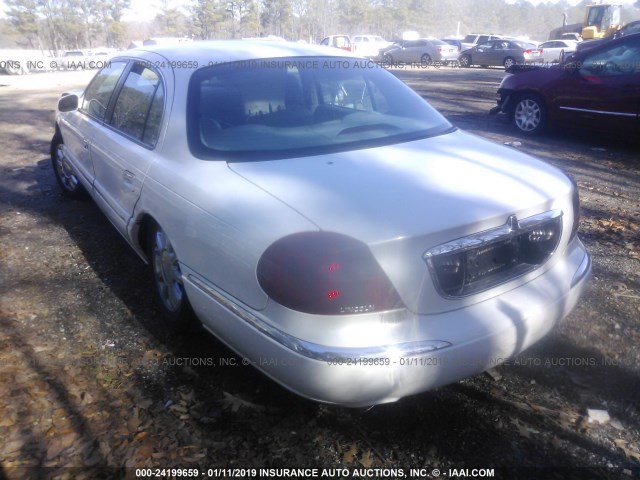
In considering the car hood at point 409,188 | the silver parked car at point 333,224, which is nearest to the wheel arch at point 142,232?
the silver parked car at point 333,224

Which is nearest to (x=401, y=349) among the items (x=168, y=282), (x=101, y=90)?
(x=168, y=282)

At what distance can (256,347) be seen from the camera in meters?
2.22

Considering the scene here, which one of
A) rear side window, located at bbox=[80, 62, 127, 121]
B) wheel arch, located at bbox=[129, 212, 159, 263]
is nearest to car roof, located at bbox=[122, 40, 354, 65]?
rear side window, located at bbox=[80, 62, 127, 121]

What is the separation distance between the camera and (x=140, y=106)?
3441 mm

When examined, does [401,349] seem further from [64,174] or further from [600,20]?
[600,20]

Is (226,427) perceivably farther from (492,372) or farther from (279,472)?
(492,372)

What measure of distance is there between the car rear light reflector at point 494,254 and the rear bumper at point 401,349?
0.29ft

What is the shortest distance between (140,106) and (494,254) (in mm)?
2407

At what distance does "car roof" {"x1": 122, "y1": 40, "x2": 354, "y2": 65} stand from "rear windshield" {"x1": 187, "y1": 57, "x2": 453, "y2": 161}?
73 mm

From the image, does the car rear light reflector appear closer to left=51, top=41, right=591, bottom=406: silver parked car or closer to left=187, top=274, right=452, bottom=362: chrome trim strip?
left=51, top=41, right=591, bottom=406: silver parked car

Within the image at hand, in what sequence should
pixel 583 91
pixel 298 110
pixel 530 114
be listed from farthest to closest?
1. pixel 530 114
2. pixel 583 91
3. pixel 298 110

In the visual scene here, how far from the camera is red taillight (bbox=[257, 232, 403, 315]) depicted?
196cm

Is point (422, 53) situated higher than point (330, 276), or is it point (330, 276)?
point (330, 276)

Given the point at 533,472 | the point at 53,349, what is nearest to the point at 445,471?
the point at 533,472
